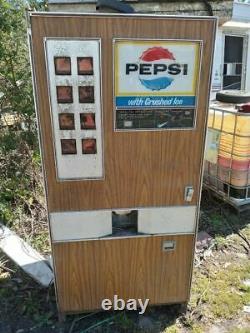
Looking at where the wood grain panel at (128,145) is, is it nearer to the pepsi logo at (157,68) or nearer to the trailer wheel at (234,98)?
the pepsi logo at (157,68)

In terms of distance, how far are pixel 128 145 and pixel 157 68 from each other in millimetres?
424

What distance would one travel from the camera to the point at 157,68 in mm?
1561

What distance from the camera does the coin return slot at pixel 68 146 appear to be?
1.64 m

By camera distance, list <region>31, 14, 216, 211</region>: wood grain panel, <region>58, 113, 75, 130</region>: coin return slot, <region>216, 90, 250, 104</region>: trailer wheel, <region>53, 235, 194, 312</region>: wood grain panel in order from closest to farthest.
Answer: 1. <region>31, 14, 216, 211</region>: wood grain panel
2. <region>58, 113, 75, 130</region>: coin return slot
3. <region>53, 235, 194, 312</region>: wood grain panel
4. <region>216, 90, 250, 104</region>: trailer wheel

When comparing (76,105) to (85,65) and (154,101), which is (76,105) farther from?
(154,101)

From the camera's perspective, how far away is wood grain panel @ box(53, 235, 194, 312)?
6.35 ft

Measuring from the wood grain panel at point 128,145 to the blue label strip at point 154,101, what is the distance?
0.05 m

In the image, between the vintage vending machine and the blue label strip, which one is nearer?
the vintage vending machine

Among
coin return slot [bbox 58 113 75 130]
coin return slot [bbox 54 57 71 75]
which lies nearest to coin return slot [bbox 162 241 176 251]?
coin return slot [bbox 58 113 75 130]

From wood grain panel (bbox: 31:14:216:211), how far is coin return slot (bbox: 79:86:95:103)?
0.06 meters

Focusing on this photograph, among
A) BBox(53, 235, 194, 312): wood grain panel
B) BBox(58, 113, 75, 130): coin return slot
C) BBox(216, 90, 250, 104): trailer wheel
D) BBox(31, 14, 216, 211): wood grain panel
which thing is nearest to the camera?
BBox(31, 14, 216, 211): wood grain panel

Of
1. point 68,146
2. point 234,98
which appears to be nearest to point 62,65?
point 68,146

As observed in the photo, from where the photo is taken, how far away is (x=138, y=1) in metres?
3.60

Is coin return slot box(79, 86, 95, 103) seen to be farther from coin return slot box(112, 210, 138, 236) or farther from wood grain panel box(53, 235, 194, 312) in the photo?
wood grain panel box(53, 235, 194, 312)
